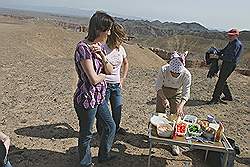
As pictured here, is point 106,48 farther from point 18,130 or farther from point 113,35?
point 18,130

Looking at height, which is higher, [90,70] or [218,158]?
[90,70]

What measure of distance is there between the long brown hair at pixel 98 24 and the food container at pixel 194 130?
5.00 feet

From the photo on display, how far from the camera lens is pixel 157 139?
4.23 m

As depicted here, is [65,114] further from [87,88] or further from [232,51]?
[232,51]

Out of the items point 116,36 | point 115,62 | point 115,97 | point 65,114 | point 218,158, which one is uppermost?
point 116,36

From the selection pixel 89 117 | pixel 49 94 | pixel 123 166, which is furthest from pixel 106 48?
pixel 49 94

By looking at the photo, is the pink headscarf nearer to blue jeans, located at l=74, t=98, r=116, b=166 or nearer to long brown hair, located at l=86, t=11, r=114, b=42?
blue jeans, located at l=74, t=98, r=116, b=166

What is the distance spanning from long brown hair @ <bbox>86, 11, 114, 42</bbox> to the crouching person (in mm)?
1224

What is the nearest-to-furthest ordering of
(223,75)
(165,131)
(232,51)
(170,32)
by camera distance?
(165,131) < (232,51) < (223,75) < (170,32)

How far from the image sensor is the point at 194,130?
14.5ft

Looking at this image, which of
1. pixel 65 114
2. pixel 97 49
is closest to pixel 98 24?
pixel 97 49

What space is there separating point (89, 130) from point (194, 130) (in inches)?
47.7

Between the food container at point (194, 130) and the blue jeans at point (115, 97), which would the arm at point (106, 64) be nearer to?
the blue jeans at point (115, 97)

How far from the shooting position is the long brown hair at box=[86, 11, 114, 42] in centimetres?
385
